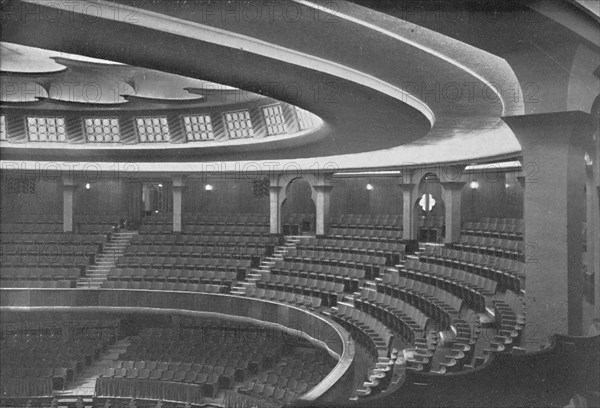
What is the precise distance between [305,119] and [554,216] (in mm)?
Answer: 12435

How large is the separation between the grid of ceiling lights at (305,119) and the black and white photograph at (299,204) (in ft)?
0.67

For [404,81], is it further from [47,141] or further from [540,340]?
[47,141]

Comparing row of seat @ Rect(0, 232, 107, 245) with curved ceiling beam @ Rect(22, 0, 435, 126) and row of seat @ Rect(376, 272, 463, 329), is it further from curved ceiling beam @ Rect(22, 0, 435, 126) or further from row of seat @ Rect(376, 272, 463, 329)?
curved ceiling beam @ Rect(22, 0, 435, 126)

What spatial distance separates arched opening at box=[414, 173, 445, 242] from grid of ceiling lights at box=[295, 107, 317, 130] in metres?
6.69

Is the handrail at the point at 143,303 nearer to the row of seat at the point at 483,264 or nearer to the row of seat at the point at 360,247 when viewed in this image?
the row of seat at the point at 360,247

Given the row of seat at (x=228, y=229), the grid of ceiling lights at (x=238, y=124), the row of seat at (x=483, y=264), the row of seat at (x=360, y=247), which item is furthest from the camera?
the row of seat at (x=228, y=229)

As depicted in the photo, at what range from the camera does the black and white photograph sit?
7.85 m

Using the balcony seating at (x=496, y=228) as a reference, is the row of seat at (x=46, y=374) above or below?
below

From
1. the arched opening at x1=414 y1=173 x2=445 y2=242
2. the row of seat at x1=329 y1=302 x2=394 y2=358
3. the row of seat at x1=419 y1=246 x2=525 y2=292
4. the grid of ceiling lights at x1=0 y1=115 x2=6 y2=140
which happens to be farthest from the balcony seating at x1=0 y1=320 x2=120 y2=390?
the arched opening at x1=414 y1=173 x2=445 y2=242

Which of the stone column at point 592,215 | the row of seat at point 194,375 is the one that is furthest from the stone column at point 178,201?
the stone column at point 592,215

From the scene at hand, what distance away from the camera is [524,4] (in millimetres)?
5723

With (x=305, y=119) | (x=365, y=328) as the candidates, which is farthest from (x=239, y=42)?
(x=305, y=119)

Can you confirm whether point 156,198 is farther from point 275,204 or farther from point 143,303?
point 143,303

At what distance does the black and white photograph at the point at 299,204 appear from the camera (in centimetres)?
785
